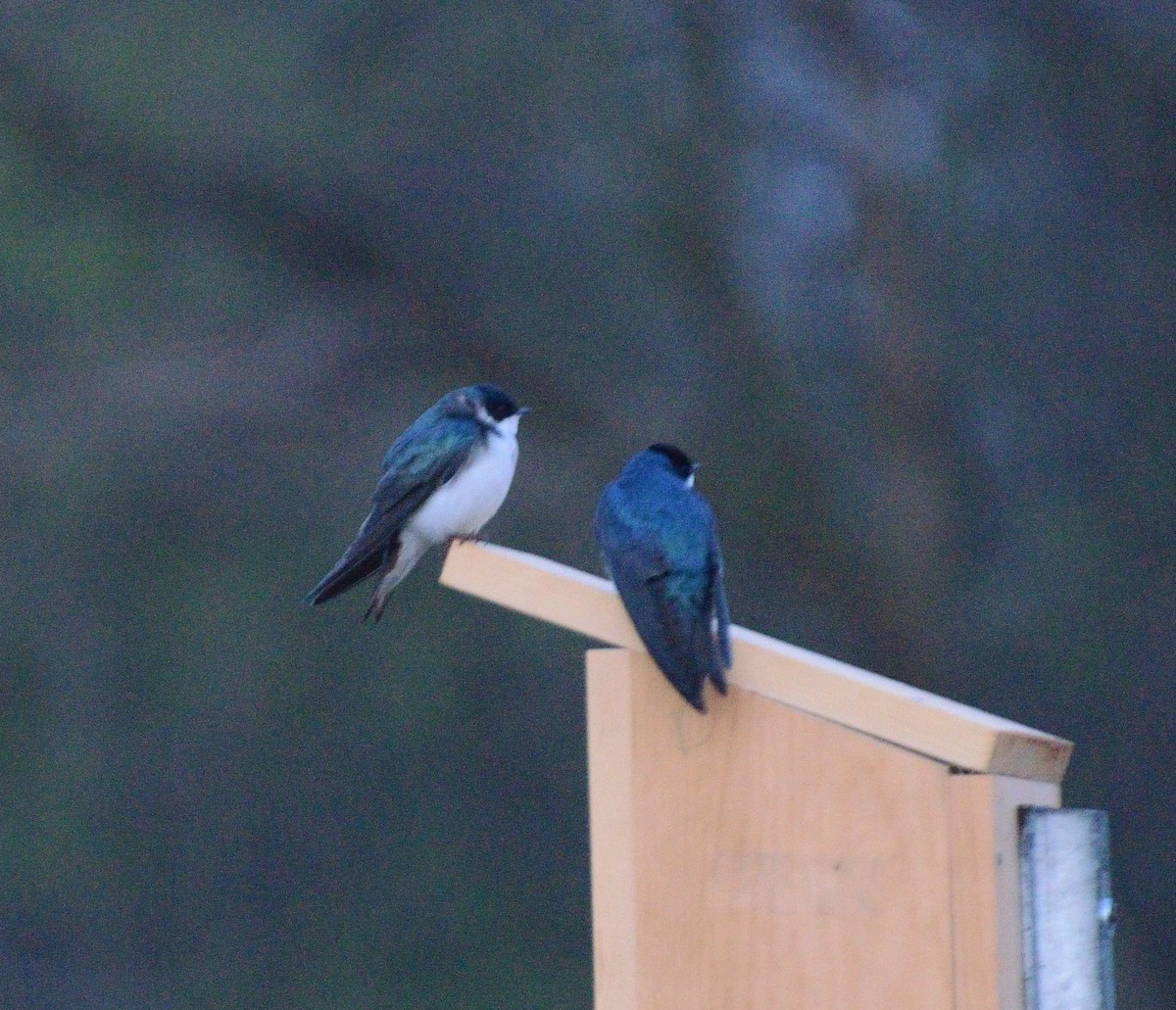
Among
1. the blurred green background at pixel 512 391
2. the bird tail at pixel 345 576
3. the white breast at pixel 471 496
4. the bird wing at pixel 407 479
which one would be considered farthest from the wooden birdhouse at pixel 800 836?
the blurred green background at pixel 512 391

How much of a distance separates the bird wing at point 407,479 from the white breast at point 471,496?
0.02 metres

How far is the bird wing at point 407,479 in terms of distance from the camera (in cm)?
337

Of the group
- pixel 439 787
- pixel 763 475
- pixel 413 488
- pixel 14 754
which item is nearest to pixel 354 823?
pixel 439 787

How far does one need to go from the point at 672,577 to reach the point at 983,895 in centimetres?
44

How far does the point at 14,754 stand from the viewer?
659 cm

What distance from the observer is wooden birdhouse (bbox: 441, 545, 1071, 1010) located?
2076mm

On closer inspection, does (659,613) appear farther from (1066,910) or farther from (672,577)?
(1066,910)

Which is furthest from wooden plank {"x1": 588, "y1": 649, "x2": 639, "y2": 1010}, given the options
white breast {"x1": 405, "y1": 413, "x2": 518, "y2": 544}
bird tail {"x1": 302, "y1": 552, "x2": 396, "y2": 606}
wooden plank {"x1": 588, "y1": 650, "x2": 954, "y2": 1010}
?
white breast {"x1": 405, "y1": 413, "x2": 518, "y2": 544}

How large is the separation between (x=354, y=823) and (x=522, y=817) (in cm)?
52

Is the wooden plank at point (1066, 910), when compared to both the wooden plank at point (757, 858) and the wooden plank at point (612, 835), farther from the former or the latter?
the wooden plank at point (612, 835)

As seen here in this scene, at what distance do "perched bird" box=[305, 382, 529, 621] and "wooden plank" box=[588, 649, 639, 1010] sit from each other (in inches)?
41.2

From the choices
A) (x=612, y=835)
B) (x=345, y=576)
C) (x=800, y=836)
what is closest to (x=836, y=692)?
(x=800, y=836)

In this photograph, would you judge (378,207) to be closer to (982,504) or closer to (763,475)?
(763,475)

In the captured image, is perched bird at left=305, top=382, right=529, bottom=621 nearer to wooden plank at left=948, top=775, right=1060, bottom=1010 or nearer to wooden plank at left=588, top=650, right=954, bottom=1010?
wooden plank at left=588, top=650, right=954, bottom=1010
